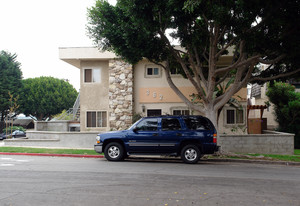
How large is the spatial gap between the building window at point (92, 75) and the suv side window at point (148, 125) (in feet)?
32.4

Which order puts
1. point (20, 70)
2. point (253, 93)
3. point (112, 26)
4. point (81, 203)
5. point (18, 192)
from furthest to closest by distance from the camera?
point (20, 70) < point (253, 93) < point (112, 26) < point (18, 192) < point (81, 203)

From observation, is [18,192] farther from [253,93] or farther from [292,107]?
[253,93]

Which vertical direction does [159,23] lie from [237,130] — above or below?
above

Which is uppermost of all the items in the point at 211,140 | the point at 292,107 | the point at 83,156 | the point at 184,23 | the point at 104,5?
the point at 104,5

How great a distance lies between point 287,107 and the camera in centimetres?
2030

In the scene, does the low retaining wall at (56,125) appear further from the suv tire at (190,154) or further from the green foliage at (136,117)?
the suv tire at (190,154)

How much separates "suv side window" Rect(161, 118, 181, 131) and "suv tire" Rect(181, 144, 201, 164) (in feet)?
2.83

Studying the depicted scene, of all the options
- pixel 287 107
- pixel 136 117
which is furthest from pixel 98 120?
pixel 287 107

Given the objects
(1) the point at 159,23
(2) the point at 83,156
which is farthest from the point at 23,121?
(1) the point at 159,23

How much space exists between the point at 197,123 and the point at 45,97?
47.7m

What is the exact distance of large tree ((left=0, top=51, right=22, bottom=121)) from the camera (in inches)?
1647

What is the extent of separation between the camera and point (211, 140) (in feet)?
Answer: 37.1

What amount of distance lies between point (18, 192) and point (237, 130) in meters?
15.8

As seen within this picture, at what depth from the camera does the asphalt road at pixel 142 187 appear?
232 inches
